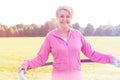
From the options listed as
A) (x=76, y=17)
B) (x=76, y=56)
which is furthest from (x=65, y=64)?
(x=76, y=17)

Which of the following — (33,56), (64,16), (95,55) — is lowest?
(33,56)

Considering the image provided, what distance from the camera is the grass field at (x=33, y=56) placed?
269 centimetres

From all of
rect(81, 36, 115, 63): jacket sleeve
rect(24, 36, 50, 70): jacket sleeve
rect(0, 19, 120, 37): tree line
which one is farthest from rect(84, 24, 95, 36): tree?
rect(24, 36, 50, 70): jacket sleeve

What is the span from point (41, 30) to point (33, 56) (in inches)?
8.5

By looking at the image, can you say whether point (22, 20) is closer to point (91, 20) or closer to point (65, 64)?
point (91, 20)

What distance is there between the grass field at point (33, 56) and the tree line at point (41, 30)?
0.13 ft

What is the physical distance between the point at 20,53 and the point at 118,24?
82 centimetres

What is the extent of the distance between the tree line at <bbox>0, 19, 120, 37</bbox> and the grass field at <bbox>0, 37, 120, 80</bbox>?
4 cm

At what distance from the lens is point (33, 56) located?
275 centimetres

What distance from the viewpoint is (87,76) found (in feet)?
9.02

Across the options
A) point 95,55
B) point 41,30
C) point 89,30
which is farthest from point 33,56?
point 95,55

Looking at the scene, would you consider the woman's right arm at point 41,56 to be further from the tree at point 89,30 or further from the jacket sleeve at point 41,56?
the tree at point 89,30

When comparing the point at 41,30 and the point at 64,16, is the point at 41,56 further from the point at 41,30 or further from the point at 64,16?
the point at 41,30

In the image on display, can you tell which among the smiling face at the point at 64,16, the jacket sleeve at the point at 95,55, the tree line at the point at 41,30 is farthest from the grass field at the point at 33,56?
the smiling face at the point at 64,16
